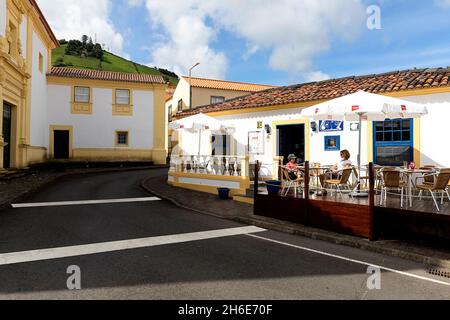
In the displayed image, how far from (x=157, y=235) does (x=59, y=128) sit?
21830mm

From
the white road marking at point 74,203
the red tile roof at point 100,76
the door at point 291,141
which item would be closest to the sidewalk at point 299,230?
the white road marking at point 74,203

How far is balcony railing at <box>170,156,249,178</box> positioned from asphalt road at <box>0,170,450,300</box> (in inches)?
152

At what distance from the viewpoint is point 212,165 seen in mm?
13180

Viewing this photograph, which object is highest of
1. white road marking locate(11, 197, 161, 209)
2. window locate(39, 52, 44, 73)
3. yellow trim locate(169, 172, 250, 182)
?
window locate(39, 52, 44, 73)

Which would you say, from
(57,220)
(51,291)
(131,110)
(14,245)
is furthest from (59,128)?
(51,291)

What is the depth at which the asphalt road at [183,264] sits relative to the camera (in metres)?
4.09

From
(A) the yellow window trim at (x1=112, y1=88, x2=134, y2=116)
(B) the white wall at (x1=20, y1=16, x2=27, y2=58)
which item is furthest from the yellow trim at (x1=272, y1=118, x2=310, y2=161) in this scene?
(A) the yellow window trim at (x1=112, y1=88, x2=134, y2=116)

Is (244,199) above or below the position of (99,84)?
below

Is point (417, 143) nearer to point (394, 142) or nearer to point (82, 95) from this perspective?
point (394, 142)

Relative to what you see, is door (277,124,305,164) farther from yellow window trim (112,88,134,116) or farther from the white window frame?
the white window frame

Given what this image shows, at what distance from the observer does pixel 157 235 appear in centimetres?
683

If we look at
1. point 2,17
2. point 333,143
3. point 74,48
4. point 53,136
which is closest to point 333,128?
point 333,143

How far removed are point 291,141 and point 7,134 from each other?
13.9 meters

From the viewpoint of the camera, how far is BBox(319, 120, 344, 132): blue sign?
1152cm
